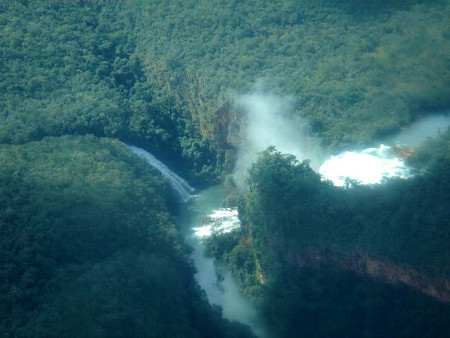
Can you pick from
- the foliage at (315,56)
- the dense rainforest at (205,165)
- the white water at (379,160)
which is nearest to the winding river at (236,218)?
the white water at (379,160)

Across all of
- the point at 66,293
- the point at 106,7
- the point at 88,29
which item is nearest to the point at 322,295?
the point at 66,293

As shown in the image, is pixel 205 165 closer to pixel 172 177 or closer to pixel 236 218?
pixel 172 177

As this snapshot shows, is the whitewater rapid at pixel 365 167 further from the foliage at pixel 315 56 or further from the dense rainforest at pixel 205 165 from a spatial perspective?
the foliage at pixel 315 56

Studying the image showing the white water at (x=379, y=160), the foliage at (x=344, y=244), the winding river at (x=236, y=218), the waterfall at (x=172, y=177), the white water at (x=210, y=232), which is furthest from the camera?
the waterfall at (x=172, y=177)

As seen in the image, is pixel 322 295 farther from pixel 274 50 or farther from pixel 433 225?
pixel 274 50

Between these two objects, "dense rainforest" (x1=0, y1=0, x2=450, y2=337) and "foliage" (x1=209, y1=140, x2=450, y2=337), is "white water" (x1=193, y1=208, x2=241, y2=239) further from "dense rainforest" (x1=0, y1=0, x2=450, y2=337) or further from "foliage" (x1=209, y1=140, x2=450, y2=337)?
"foliage" (x1=209, y1=140, x2=450, y2=337)

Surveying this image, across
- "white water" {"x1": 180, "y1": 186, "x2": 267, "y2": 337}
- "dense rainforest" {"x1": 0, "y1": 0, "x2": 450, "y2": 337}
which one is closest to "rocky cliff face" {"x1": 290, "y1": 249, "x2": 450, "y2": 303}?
"dense rainforest" {"x1": 0, "y1": 0, "x2": 450, "y2": 337}
